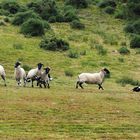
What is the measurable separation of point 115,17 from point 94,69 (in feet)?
87.2

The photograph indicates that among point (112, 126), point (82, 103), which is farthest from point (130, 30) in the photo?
point (112, 126)

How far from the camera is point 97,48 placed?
5572 centimetres

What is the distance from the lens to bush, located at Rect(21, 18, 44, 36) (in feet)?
194

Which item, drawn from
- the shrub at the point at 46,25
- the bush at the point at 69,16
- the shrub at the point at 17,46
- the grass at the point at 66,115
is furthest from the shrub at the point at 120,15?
the grass at the point at 66,115

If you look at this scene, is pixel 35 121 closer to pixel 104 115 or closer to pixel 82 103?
pixel 104 115

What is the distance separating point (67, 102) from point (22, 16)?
40.9 metres

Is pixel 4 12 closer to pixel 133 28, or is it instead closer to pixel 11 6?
pixel 11 6

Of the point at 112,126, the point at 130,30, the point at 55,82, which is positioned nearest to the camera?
the point at 112,126

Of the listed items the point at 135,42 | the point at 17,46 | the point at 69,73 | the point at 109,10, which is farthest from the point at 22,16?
the point at 69,73

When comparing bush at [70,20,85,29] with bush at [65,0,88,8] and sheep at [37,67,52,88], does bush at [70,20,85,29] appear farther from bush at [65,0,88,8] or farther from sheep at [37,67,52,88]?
sheep at [37,67,52,88]

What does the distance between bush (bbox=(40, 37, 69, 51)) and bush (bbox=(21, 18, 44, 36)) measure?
3.95 m

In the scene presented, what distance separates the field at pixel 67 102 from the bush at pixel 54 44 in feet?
2.53

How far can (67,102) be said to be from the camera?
24.8 m

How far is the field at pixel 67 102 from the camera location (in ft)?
59.4
